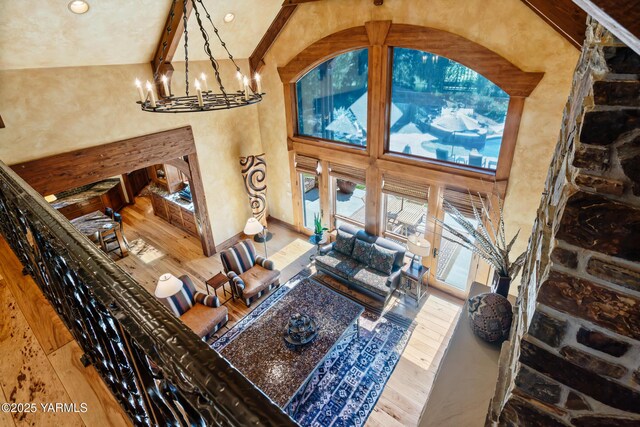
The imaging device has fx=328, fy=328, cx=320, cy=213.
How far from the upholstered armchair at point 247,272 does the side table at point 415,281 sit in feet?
7.83

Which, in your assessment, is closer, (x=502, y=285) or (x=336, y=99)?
(x=502, y=285)

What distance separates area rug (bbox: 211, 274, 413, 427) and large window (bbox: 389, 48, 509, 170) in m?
2.94

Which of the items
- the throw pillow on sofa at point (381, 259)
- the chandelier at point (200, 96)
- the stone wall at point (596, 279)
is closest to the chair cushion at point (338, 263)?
the throw pillow on sofa at point (381, 259)

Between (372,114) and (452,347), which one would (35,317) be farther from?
(372,114)

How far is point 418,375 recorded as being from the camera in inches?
183

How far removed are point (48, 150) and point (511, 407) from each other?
588 cm

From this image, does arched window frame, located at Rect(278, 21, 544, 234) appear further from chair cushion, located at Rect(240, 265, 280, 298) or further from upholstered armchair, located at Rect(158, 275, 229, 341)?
upholstered armchair, located at Rect(158, 275, 229, 341)

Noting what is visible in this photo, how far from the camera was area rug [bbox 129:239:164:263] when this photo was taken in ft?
24.4

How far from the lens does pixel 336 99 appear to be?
6.30 meters

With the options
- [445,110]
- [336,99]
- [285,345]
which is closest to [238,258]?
[285,345]

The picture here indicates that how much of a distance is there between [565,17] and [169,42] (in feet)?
16.7

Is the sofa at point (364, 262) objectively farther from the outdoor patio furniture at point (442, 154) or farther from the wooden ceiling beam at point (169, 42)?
the wooden ceiling beam at point (169, 42)

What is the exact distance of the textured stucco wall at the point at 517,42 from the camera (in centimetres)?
399

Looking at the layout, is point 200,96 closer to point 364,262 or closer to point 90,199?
point 364,262
